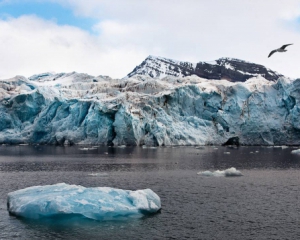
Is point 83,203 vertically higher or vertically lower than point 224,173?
lower

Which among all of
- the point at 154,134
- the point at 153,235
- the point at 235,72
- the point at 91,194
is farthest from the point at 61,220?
the point at 235,72

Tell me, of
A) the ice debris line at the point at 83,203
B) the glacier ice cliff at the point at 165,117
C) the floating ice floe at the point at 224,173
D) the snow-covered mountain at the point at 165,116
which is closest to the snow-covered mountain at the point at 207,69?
the snow-covered mountain at the point at 165,116

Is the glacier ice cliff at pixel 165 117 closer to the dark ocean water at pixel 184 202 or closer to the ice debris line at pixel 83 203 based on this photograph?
the dark ocean water at pixel 184 202

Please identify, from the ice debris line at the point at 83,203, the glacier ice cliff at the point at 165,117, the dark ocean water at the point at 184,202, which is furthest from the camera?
the glacier ice cliff at the point at 165,117

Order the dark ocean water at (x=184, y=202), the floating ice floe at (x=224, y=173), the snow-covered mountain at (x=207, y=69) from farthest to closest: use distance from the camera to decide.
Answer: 1. the snow-covered mountain at (x=207, y=69)
2. the floating ice floe at (x=224, y=173)
3. the dark ocean water at (x=184, y=202)

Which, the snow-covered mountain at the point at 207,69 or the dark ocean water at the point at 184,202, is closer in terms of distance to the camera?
the dark ocean water at the point at 184,202

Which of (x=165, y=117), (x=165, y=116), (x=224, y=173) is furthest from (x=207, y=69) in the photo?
(x=224, y=173)

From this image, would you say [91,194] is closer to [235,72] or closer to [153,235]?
[153,235]

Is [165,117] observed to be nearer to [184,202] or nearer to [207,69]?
[184,202]
